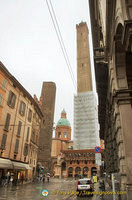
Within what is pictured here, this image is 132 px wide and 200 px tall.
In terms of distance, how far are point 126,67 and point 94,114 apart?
4573cm

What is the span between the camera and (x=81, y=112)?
5556 cm

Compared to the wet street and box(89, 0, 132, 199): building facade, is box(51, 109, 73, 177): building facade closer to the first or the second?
the wet street

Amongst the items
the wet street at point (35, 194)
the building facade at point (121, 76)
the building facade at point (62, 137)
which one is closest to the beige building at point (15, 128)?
the wet street at point (35, 194)

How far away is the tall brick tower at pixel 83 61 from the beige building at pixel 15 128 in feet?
123

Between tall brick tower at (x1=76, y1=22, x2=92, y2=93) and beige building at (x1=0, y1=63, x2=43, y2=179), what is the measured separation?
37515 mm

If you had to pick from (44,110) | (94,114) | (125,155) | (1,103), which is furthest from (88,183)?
(94,114)

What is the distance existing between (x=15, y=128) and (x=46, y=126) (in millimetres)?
25003

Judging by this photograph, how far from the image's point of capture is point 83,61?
6969 centimetres

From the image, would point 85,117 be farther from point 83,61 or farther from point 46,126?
point 83,61

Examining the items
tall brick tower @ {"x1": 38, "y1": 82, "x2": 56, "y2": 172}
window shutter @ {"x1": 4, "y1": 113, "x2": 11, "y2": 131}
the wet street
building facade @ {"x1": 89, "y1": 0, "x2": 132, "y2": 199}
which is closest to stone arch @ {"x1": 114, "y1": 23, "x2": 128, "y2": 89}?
building facade @ {"x1": 89, "y1": 0, "x2": 132, "y2": 199}

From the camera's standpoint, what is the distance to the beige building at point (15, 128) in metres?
20.0

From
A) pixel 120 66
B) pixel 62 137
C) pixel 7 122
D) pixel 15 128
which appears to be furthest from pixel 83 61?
pixel 120 66

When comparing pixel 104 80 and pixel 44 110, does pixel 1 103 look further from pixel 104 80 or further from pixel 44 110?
pixel 44 110

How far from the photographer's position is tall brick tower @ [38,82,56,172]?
4506 centimetres
